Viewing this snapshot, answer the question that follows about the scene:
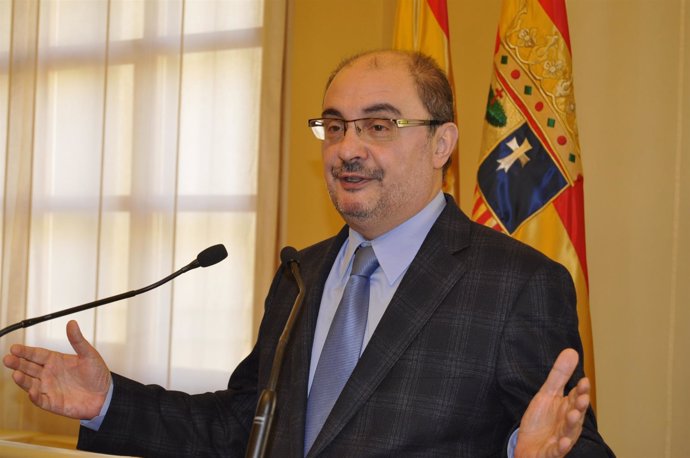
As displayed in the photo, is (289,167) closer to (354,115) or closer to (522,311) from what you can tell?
(354,115)

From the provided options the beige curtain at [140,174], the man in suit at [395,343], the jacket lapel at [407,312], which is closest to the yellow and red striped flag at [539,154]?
the man in suit at [395,343]

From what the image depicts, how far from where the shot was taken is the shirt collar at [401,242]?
7.00 feet

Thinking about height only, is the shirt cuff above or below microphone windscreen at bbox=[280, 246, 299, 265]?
below

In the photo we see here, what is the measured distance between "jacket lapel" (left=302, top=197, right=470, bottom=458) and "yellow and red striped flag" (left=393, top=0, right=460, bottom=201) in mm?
1701

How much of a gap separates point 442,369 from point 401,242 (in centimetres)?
41

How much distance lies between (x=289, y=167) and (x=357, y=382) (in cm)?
288

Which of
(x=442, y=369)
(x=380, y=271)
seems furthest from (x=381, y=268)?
(x=442, y=369)

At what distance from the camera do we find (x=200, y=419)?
7.22ft

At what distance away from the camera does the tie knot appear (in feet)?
7.04

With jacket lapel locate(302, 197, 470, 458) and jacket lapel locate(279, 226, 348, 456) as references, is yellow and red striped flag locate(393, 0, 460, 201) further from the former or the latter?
jacket lapel locate(302, 197, 470, 458)

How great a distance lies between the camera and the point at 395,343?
192 cm

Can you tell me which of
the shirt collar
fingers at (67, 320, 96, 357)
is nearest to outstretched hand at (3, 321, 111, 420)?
fingers at (67, 320, 96, 357)

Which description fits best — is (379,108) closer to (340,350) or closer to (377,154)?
(377,154)

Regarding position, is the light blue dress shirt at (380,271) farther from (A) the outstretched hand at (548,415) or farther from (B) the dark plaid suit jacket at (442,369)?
(A) the outstretched hand at (548,415)
